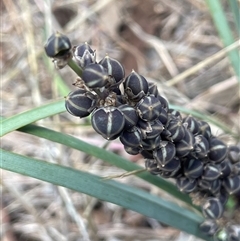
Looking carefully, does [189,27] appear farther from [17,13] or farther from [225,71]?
[17,13]

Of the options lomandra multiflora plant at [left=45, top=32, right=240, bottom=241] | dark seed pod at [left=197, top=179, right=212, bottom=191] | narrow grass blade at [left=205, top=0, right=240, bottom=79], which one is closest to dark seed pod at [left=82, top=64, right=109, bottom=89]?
lomandra multiflora plant at [left=45, top=32, right=240, bottom=241]

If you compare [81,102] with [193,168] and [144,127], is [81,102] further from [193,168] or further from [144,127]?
[193,168]

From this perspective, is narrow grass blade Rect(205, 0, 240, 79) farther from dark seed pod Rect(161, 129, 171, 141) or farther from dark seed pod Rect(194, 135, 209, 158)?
dark seed pod Rect(161, 129, 171, 141)

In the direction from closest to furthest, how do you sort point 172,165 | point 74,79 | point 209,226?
point 172,165 < point 209,226 < point 74,79

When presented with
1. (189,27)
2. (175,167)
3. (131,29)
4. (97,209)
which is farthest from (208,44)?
(175,167)

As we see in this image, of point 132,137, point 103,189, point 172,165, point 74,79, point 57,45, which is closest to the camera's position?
point 57,45

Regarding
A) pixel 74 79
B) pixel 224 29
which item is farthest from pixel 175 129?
pixel 74 79
